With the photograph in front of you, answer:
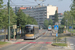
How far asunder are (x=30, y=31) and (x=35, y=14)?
144637 mm

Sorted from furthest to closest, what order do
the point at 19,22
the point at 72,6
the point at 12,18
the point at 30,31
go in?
1. the point at 72,6
2. the point at 19,22
3. the point at 12,18
4. the point at 30,31

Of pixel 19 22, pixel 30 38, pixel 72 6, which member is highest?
pixel 72 6

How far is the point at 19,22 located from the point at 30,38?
13708mm

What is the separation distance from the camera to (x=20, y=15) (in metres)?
51.8

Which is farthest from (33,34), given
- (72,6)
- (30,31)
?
(72,6)

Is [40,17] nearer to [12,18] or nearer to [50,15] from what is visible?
→ [50,15]

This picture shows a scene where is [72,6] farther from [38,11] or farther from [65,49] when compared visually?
[38,11]

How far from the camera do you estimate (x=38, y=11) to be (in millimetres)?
173500

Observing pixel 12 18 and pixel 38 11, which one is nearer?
pixel 12 18

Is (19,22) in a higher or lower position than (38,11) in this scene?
lower

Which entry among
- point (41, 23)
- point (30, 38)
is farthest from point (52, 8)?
point (30, 38)

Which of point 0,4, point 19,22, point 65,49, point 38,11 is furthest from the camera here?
point 38,11

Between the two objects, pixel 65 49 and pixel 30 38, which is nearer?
pixel 65 49

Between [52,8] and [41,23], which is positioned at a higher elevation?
[52,8]
